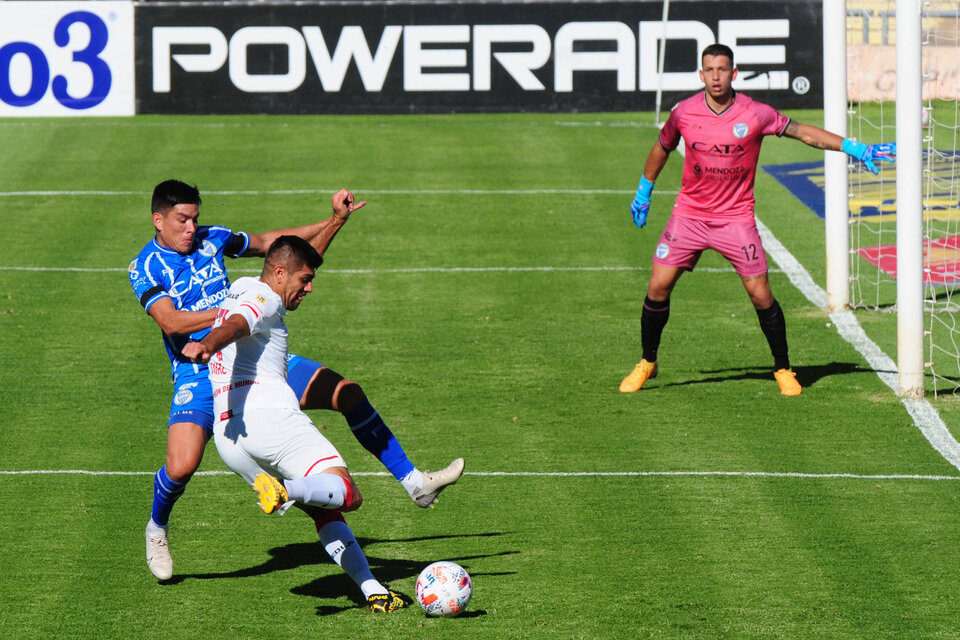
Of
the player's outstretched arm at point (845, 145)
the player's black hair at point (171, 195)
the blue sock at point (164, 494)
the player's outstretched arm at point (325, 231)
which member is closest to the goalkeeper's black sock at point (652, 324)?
the player's outstretched arm at point (845, 145)

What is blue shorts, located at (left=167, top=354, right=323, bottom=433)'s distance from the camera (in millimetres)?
7434

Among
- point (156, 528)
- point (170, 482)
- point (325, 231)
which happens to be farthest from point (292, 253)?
point (156, 528)

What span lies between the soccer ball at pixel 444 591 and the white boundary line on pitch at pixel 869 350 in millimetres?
4298

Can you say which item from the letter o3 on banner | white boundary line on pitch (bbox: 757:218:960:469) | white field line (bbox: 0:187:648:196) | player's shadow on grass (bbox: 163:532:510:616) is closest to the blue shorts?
player's shadow on grass (bbox: 163:532:510:616)

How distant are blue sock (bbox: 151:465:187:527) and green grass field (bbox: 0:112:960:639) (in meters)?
0.36

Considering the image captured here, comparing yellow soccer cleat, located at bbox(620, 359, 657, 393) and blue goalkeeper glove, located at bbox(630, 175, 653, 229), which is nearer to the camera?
blue goalkeeper glove, located at bbox(630, 175, 653, 229)

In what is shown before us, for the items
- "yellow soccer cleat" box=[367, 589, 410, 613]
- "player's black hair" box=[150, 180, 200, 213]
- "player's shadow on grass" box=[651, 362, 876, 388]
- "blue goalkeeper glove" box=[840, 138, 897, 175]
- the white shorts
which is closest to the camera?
the white shorts

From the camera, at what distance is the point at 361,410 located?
7695 millimetres

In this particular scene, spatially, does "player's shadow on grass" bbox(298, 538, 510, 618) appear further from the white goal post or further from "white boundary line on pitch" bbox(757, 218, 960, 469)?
the white goal post

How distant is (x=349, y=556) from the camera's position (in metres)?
6.88

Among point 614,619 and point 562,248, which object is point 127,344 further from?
point 614,619

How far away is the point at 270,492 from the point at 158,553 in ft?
5.34

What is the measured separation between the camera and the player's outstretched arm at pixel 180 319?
732 cm

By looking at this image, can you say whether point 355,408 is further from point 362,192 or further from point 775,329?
point 362,192
